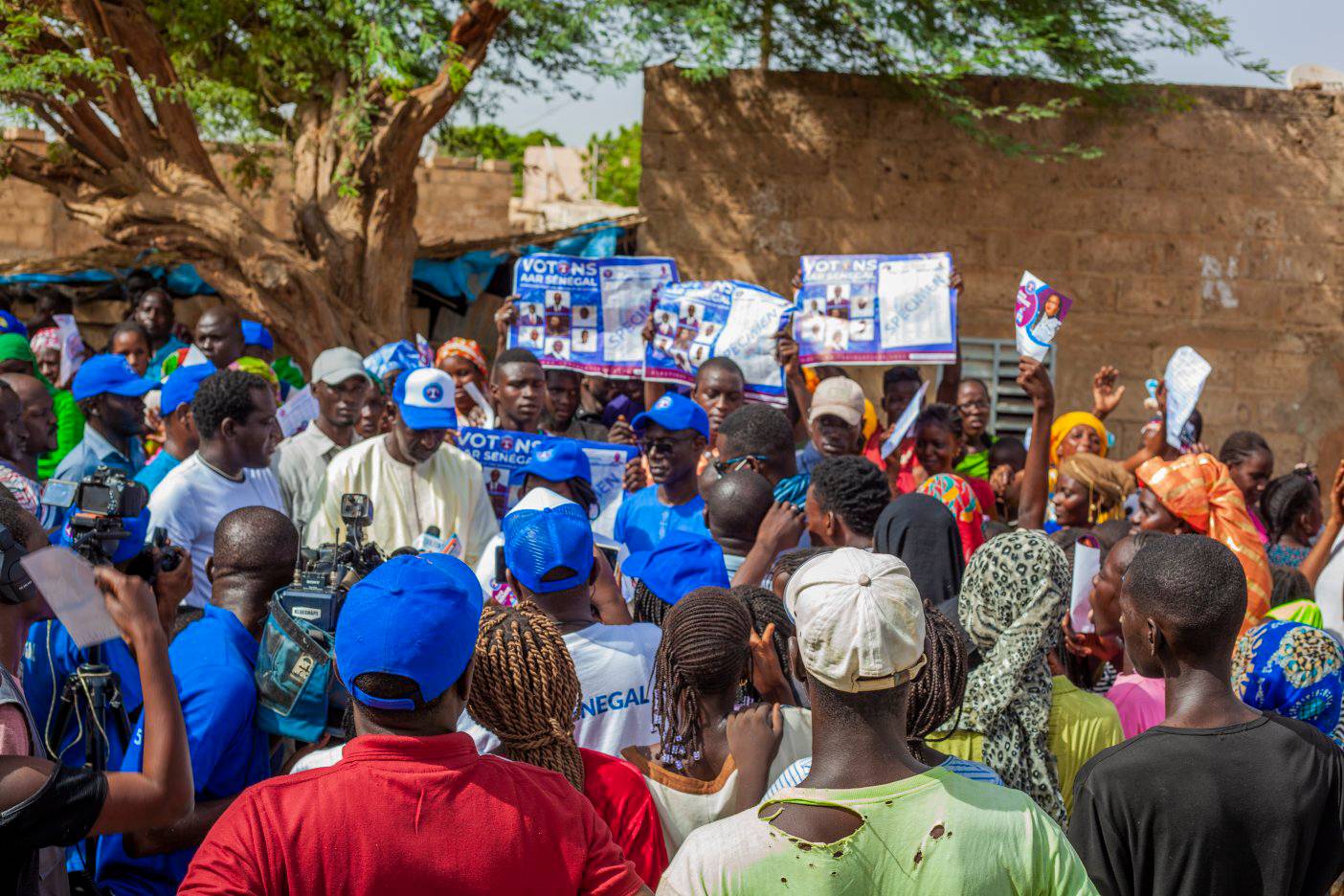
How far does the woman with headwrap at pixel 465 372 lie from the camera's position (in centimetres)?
707

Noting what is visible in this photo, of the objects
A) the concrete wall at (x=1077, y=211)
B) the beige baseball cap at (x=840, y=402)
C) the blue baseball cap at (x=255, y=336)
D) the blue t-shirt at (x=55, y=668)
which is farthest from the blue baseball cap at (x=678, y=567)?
the concrete wall at (x=1077, y=211)

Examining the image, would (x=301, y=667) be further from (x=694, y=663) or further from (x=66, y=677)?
(x=694, y=663)

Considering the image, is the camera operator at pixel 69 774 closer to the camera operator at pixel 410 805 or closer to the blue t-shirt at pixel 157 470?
A: the camera operator at pixel 410 805

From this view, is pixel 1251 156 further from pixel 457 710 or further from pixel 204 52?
pixel 457 710

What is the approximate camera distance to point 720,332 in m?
7.36

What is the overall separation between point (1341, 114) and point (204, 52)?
8.93 m

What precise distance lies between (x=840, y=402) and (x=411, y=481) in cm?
197

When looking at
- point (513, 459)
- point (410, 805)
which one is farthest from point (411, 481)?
point (410, 805)

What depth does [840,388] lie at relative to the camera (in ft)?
20.0

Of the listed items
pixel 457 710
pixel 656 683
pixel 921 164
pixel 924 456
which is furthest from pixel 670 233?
pixel 457 710

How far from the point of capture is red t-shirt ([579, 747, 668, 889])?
8.70ft

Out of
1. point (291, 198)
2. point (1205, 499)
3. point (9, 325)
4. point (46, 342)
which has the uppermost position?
point (291, 198)

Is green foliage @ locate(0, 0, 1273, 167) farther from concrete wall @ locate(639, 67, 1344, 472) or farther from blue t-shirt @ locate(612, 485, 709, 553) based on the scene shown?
blue t-shirt @ locate(612, 485, 709, 553)

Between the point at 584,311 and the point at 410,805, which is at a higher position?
the point at 584,311
